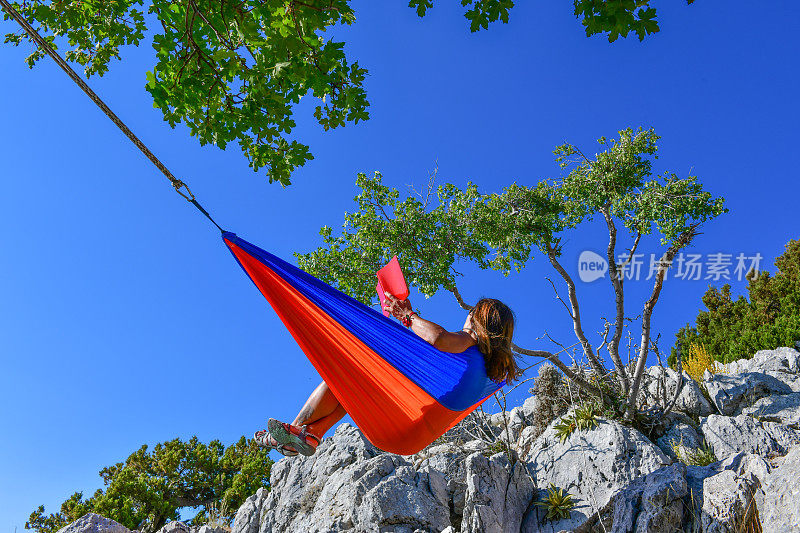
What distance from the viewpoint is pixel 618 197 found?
26.0ft

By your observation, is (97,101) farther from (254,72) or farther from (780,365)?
(780,365)

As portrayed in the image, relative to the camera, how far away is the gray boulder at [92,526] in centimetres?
667

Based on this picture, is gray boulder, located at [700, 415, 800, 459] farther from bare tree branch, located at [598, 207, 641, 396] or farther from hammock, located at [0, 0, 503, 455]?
hammock, located at [0, 0, 503, 455]

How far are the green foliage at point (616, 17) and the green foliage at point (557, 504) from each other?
494 cm

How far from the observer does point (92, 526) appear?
6.77m

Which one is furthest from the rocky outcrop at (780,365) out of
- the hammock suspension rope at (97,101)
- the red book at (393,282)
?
the hammock suspension rope at (97,101)

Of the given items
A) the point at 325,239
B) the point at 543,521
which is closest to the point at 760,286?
the point at 543,521

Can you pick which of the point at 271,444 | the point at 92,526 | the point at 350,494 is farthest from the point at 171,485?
the point at 271,444

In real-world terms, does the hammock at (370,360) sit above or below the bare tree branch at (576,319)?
below

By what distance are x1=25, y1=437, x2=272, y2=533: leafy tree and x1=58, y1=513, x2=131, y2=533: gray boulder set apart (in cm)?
259

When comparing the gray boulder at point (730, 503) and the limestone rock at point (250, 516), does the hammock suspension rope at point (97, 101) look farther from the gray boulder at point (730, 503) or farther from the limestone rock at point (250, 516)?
the limestone rock at point (250, 516)

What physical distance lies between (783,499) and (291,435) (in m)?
3.15

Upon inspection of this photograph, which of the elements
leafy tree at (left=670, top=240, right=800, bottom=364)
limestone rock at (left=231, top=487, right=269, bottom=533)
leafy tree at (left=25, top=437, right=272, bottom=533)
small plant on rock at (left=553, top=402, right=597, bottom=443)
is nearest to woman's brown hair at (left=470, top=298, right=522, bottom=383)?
small plant on rock at (left=553, top=402, right=597, bottom=443)

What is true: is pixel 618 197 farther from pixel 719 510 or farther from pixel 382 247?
pixel 719 510
